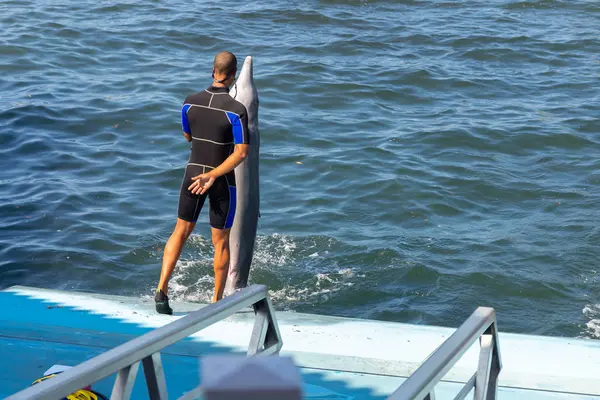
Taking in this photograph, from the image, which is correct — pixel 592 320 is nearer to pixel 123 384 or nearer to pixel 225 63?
pixel 225 63

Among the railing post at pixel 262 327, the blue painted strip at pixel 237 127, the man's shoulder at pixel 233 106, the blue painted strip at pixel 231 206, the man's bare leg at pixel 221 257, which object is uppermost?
the man's shoulder at pixel 233 106

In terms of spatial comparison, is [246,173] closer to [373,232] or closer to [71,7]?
[373,232]

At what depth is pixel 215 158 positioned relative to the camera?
5.96m

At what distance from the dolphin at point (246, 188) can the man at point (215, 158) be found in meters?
0.31

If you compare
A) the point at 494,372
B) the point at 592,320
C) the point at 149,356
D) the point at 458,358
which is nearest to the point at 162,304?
the point at 494,372

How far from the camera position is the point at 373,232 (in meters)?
9.31

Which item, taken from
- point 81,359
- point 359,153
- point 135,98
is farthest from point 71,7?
point 81,359

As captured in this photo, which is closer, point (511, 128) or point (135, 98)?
point (511, 128)

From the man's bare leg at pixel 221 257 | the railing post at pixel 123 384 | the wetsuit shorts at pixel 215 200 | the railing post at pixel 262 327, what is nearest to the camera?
the railing post at pixel 123 384

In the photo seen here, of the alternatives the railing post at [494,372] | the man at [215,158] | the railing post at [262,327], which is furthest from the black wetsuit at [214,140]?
the railing post at [494,372]

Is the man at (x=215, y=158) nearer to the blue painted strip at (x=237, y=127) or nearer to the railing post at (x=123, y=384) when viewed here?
the blue painted strip at (x=237, y=127)

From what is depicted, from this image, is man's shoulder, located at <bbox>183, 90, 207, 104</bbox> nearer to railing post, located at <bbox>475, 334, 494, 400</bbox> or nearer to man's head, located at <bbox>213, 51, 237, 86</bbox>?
man's head, located at <bbox>213, 51, 237, 86</bbox>

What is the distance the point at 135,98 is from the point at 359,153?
4117 mm

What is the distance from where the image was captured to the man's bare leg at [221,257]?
613 centimetres
